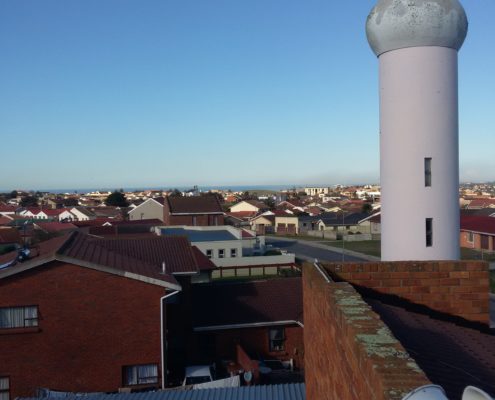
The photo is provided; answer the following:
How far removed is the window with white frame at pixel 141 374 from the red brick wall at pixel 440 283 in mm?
10490

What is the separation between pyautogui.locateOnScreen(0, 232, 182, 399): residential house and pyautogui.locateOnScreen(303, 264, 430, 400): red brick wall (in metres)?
10.4

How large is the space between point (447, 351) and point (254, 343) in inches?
653

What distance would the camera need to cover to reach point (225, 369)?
20.0 meters

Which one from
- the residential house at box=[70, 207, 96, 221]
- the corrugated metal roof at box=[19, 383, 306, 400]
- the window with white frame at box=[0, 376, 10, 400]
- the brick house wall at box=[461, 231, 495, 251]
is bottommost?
the brick house wall at box=[461, 231, 495, 251]

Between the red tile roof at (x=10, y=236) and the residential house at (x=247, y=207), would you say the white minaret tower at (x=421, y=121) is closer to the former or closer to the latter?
the red tile roof at (x=10, y=236)

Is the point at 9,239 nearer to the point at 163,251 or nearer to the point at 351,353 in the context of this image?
the point at 163,251

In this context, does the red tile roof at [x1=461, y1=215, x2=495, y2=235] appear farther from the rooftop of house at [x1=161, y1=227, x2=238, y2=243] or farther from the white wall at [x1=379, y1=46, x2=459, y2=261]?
the white wall at [x1=379, y1=46, x2=459, y2=261]

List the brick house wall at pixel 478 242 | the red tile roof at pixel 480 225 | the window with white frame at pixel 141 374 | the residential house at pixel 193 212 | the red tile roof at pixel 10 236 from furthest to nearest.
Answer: the residential house at pixel 193 212 < the red tile roof at pixel 480 225 < the brick house wall at pixel 478 242 < the red tile roof at pixel 10 236 < the window with white frame at pixel 141 374

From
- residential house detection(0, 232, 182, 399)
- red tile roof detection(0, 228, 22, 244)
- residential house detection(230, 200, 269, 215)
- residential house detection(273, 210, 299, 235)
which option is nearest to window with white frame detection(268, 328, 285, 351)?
residential house detection(0, 232, 182, 399)

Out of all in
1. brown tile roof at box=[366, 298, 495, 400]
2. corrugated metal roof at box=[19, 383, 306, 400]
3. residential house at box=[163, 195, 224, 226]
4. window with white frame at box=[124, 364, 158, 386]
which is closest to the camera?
brown tile roof at box=[366, 298, 495, 400]

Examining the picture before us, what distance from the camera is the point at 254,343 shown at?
68.2 feet

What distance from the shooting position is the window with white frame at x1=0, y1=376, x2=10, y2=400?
51.0 feet

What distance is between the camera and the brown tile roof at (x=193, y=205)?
2311 inches

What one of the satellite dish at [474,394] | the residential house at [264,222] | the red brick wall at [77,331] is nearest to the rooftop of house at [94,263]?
the red brick wall at [77,331]
